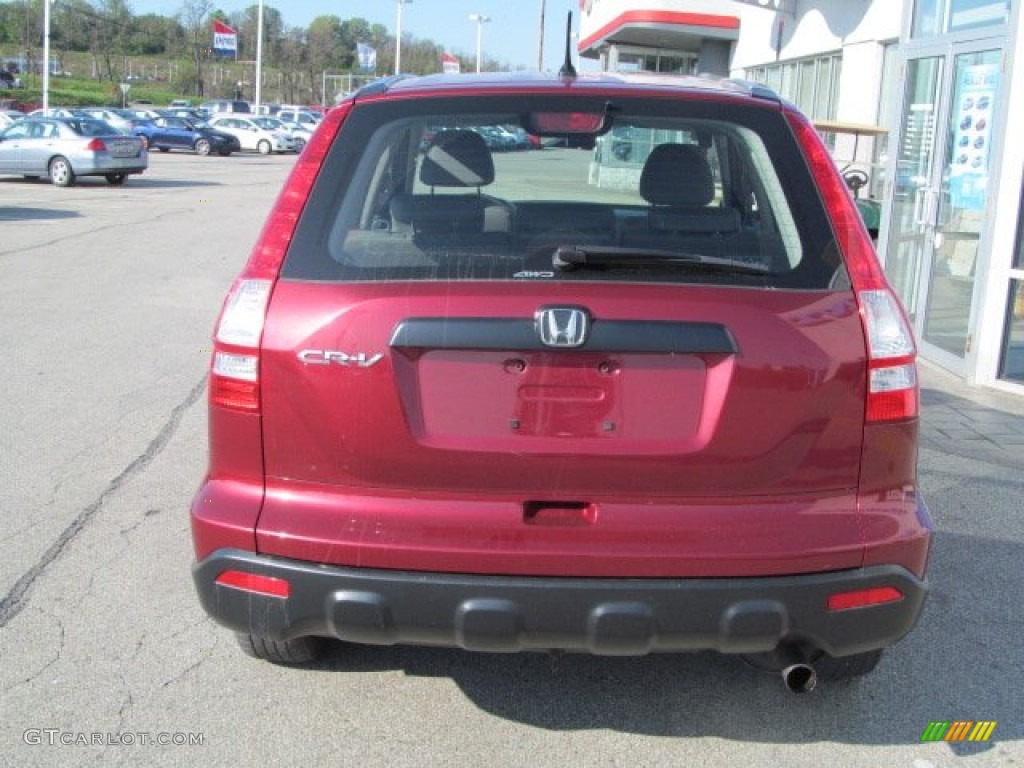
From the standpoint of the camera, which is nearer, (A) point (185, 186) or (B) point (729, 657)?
(B) point (729, 657)

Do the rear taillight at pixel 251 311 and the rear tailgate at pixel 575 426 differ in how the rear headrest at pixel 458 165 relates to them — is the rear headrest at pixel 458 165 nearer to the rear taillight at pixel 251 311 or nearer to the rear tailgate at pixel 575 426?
the rear taillight at pixel 251 311

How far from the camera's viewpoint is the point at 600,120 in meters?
3.17

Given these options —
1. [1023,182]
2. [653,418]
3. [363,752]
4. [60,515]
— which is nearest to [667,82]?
[653,418]

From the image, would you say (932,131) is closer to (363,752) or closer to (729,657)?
(729,657)

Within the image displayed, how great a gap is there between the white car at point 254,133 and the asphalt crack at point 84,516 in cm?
4099

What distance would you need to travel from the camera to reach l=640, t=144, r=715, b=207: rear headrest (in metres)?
3.55

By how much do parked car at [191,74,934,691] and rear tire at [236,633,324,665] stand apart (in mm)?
498

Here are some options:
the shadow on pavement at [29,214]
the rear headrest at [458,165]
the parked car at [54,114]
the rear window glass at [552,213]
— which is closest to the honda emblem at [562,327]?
the rear window glass at [552,213]

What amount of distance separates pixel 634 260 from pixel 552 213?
0.65m

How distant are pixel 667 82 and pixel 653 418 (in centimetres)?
114

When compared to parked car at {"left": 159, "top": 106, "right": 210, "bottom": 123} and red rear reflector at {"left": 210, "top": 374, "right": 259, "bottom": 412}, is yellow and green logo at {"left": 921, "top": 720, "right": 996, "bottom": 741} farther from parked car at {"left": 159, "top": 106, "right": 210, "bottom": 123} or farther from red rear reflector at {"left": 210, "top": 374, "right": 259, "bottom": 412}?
parked car at {"left": 159, "top": 106, "right": 210, "bottom": 123}

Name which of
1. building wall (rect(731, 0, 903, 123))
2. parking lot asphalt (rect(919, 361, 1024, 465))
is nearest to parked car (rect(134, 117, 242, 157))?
building wall (rect(731, 0, 903, 123))

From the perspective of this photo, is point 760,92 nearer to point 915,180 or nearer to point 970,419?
point 970,419

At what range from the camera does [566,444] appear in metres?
2.91
